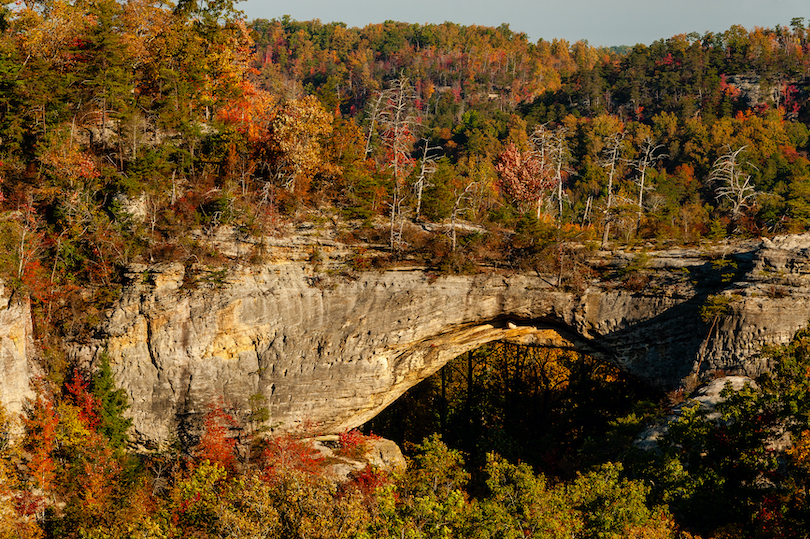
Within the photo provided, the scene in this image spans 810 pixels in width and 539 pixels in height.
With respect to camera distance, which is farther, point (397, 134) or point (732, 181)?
point (397, 134)

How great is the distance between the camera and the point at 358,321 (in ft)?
77.1

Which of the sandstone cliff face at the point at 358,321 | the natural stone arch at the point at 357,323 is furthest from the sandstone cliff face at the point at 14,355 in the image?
the natural stone arch at the point at 357,323

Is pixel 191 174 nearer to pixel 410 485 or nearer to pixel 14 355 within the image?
pixel 14 355

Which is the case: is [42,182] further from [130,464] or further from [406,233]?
[406,233]

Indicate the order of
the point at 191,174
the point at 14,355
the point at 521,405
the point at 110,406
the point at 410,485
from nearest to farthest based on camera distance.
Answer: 1. the point at 14,355
2. the point at 410,485
3. the point at 110,406
4. the point at 191,174
5. the point at 521,405

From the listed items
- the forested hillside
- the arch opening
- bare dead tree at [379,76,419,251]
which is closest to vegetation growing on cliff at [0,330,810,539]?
the forested hillside

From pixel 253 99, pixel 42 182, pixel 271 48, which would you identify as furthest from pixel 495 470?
pixel 271 48

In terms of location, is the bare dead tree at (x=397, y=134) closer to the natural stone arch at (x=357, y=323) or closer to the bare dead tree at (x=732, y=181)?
the natural stone arch at (x=357, y=323)

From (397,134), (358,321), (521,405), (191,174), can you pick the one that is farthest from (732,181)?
(191,174)

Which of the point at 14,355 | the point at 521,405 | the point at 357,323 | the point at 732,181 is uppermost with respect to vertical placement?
the point at 732,181

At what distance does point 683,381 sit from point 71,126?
86.4 ft

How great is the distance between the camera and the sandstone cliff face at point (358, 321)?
71.7 feet

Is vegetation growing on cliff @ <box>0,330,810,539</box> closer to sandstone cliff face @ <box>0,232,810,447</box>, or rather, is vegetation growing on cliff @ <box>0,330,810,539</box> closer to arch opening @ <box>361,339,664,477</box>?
sandstone cliff face @ <box>0,232,810,447</box>

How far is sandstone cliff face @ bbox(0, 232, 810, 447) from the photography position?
71.7ft
